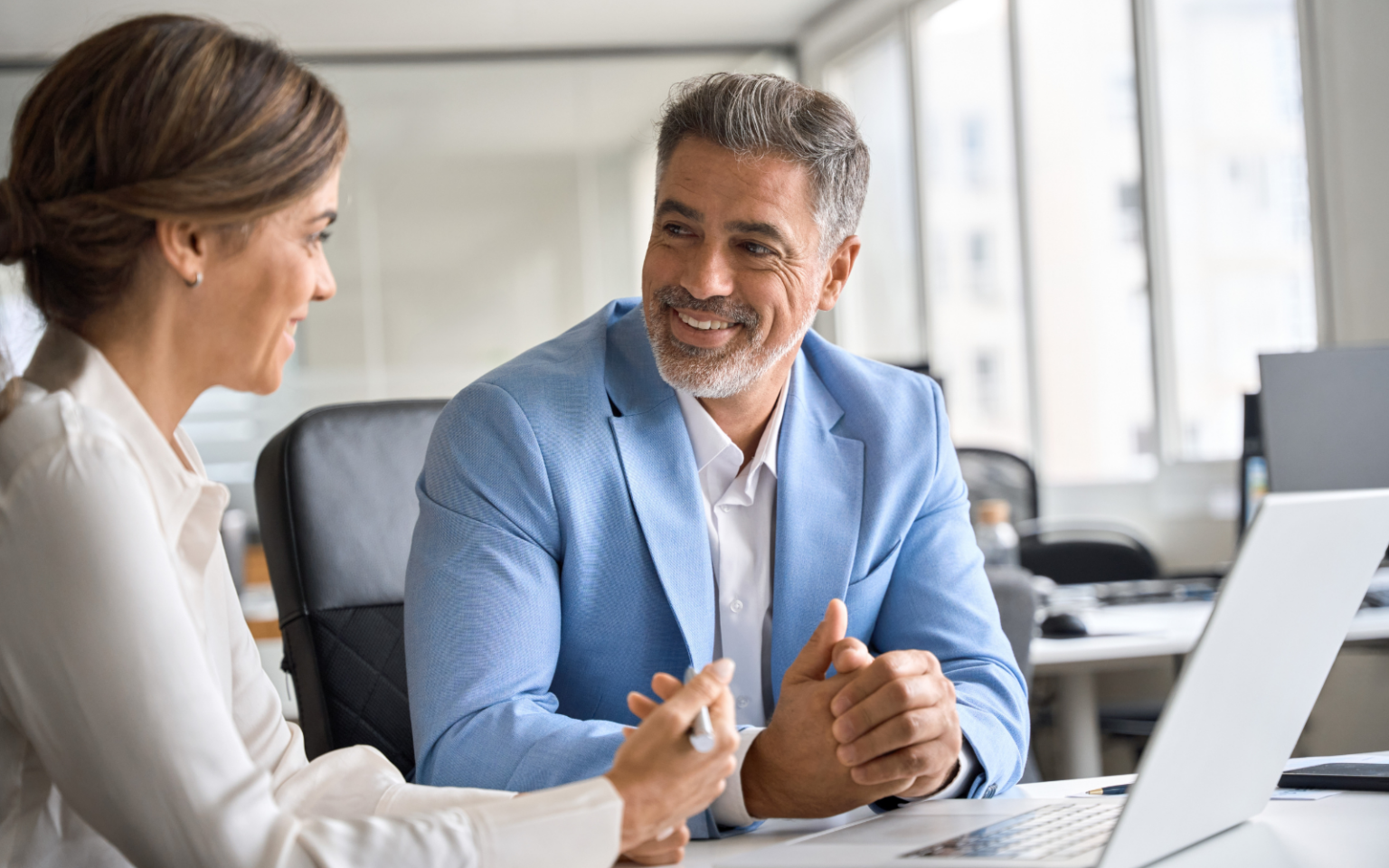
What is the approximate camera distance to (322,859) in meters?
0.82

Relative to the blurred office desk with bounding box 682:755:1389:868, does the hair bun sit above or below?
above

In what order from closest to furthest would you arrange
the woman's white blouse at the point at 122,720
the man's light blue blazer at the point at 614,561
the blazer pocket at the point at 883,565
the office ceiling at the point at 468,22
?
the woman's white blouse at the point at 122,720
the man's light blue blazer at the point at 614,561
the blazer pocket at the point at 883,565
the office ceiling at the point at 468,22

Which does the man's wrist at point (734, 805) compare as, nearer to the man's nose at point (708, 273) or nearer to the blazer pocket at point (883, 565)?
the blazer pocket at point (883, 565)

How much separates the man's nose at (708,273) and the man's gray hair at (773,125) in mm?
124

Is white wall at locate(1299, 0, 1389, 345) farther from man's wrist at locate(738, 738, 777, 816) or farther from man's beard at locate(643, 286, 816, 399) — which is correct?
man's wrist at locate(738, 738, 777, 816)

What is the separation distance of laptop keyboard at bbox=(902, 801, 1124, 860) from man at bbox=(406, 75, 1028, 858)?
0.45 feet

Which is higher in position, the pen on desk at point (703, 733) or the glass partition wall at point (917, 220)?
the glass partition wall at point (917, 220)

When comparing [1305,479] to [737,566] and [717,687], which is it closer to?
[737,566]

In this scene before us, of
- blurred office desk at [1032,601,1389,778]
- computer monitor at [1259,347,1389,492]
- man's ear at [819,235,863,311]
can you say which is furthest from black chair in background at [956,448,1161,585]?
man's ear at [819,235,863,311]

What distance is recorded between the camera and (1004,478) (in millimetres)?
3869

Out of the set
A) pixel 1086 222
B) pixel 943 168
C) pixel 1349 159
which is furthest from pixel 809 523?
pixel 943 168

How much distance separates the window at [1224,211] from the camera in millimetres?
4379

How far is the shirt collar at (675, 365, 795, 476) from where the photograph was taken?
159 cm

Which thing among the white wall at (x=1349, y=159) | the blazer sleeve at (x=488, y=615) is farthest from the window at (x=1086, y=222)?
the blazer sleeve at (x=488, y=615)
